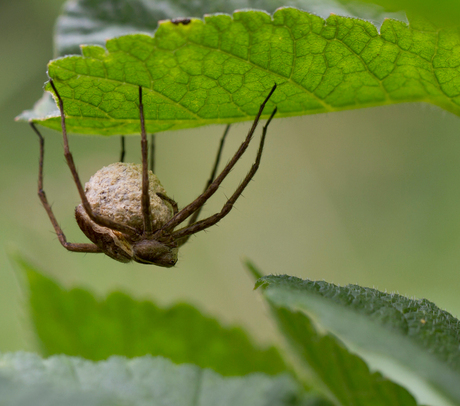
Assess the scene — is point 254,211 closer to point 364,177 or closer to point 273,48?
point 364,177

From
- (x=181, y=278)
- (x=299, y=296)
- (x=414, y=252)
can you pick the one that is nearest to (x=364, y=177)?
(x=414, y=252)

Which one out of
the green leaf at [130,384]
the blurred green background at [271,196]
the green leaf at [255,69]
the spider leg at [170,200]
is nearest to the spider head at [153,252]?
the spider leg at [170,200]

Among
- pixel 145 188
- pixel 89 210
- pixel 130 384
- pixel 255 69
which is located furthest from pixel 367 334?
pixel 89 210

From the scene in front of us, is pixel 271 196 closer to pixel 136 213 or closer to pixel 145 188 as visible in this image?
pixel 136 213

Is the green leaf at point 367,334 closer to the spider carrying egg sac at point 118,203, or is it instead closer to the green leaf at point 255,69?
the green leaf at point 255,69

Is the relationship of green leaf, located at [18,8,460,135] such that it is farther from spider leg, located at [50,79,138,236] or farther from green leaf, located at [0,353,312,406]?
green leaf, located at [0,353,312,406]

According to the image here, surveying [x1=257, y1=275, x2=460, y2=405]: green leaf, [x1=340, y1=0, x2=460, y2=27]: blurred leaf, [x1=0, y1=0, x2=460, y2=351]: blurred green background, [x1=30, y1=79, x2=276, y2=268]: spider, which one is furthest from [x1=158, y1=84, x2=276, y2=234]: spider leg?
[x1=0, y1=0, x2=460, y2=351]: blurred green background
